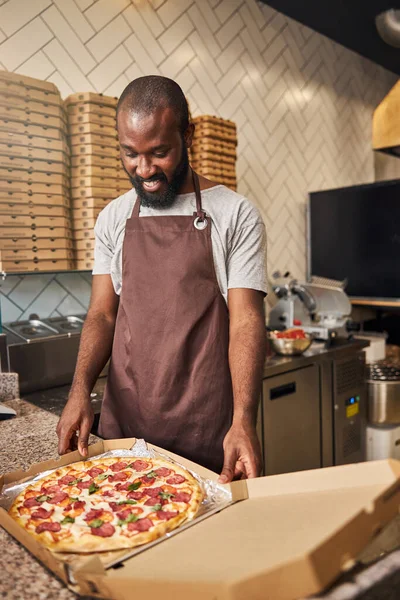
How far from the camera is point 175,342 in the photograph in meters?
1.51

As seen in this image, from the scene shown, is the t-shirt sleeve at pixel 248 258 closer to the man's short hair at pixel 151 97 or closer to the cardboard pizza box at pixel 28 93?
the man's short hair at pixel 151 97

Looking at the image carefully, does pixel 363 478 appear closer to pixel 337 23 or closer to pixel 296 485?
pixel 296 485

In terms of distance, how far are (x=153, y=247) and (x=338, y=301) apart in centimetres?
219

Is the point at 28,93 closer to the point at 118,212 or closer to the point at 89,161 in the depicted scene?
the point at 89,161

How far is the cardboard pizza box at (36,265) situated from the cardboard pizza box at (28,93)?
2.41 feet

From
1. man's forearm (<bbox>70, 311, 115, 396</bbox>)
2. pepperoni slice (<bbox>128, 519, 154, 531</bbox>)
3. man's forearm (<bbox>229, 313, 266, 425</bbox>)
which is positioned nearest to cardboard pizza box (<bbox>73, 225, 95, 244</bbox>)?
man's forearm (<bbox>70, 311, 115, 396</bbox>)

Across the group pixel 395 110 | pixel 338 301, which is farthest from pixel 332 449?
pixel 395 110

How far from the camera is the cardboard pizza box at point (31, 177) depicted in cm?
222

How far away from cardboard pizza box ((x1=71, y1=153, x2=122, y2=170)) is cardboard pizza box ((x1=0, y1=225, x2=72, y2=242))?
329 mm

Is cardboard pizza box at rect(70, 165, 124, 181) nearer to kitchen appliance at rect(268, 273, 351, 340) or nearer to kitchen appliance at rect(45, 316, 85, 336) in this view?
kitchen appliance at rect(45, 316, 85, 336)

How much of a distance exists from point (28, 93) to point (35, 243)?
67 centimetres

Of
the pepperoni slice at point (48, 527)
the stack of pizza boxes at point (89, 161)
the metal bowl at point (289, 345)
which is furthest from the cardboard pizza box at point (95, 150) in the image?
the pepperoni slice at point (48, 527)

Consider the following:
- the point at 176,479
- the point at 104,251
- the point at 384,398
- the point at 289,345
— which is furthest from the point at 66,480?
the point at 384,398

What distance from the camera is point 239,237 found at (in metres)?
1.58
